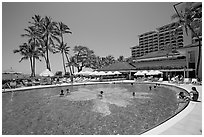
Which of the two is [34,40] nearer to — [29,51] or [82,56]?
[29,51]

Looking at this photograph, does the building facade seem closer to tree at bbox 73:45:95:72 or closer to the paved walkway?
tree at bbox 73:45:95:72

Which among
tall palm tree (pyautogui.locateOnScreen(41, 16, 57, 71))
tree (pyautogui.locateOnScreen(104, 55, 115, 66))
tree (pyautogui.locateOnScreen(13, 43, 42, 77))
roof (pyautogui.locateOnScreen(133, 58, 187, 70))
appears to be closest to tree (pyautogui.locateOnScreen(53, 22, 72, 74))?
→ tall palm tree (pyautogui.locateOnScreen(41, 16, 57, 71))

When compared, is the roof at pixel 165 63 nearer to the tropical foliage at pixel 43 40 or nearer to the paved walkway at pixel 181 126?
the tropical foliage at pixel 43 40

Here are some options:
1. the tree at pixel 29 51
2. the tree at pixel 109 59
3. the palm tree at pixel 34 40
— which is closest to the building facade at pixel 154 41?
the tree at pixel 109 59

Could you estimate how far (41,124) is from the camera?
6734mm

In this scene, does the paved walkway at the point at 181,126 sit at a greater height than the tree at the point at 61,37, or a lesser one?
lesser

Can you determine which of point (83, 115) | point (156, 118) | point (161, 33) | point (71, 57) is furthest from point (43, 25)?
point (161, 33)

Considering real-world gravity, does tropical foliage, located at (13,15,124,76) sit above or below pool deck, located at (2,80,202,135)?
above

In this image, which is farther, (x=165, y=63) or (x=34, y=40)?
(x=34, y=40)

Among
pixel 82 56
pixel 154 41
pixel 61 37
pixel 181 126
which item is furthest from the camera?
pixel 154 41

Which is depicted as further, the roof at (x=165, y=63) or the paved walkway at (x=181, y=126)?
the roof at (x=165, y=63)

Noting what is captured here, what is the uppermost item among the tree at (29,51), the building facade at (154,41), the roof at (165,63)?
the building facade at (154,41)

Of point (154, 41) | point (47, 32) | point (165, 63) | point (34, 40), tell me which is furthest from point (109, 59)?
point (154, 41)

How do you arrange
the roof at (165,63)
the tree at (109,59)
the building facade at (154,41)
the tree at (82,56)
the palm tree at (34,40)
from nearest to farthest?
the roof at (165,63) → the palm tree at (34,40) → the tree at (82,56) → the tree at (109,59) → the building facade at (154,41)
